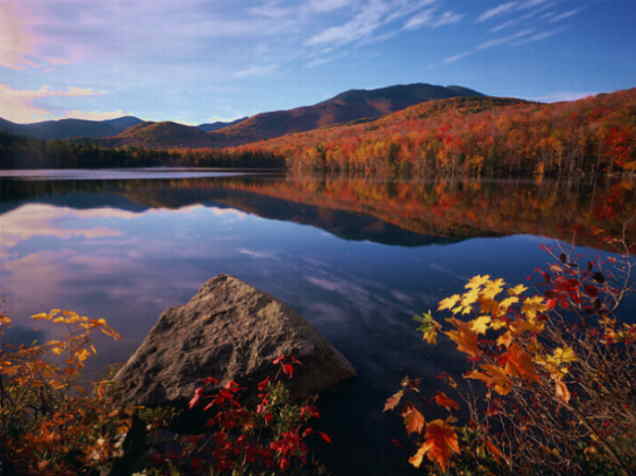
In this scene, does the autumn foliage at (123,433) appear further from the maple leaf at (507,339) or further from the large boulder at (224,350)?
the maple leaf at (507,339)

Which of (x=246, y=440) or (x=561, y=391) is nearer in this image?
(x=561, y=391)

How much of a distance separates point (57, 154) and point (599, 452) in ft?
442


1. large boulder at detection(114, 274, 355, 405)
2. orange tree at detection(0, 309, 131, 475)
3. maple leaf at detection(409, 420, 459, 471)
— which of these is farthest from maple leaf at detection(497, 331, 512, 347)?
orange tree at detection(0, 309, 131, 475)

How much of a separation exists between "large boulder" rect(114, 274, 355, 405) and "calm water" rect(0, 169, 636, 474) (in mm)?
620

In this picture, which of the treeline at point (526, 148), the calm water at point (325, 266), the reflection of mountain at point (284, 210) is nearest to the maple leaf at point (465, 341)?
the calm water at point (325, 266)

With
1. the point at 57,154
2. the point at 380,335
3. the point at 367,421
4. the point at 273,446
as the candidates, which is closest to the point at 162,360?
the point at 273,446

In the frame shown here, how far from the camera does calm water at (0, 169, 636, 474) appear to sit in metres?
5.72

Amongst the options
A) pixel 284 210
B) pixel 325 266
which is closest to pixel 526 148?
pixel 284 210

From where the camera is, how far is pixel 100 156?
110m

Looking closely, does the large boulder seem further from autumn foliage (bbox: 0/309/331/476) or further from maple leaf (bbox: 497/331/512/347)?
maple leaf (bbox: 497/331/512/347)

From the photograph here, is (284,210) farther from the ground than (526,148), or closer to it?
closer to it

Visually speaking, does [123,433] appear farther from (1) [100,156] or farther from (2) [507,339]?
(1) [100,156]

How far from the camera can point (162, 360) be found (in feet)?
15.9

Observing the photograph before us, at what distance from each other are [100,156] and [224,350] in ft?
441
